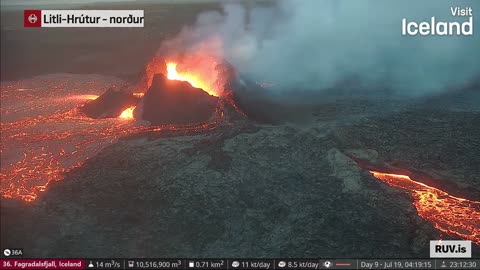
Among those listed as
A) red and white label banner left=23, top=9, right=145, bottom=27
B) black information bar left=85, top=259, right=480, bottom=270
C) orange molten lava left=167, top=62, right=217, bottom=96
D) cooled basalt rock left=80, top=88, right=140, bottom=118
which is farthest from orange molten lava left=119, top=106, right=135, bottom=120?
black information bar left=85, top=259, right=480, bottom=270

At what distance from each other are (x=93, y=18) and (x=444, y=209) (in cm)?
1883

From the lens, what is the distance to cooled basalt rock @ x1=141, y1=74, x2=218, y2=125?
2653 cm

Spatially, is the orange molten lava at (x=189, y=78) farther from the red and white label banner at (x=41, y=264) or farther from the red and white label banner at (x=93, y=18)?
the red and white label banner at (x=41, y=264)

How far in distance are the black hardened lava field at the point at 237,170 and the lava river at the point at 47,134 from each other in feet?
0.44

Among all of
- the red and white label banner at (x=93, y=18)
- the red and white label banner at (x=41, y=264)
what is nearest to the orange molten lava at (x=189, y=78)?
the red and white label banner at (x=93, y=18)

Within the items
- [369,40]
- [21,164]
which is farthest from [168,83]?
[369,40]

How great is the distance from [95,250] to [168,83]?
16850 mm

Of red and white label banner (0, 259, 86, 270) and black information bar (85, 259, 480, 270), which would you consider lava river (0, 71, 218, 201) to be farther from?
black information bar (85, 259, 480, 270)

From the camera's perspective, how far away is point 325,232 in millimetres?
14609

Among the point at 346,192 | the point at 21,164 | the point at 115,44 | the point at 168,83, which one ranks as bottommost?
the point at 346,192

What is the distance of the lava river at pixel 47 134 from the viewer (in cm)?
1884

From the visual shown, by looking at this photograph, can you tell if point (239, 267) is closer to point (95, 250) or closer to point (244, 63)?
point (95, 250)

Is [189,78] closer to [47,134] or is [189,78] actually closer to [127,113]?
[127,113]

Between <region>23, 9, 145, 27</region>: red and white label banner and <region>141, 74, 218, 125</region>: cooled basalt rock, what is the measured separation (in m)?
9.33
